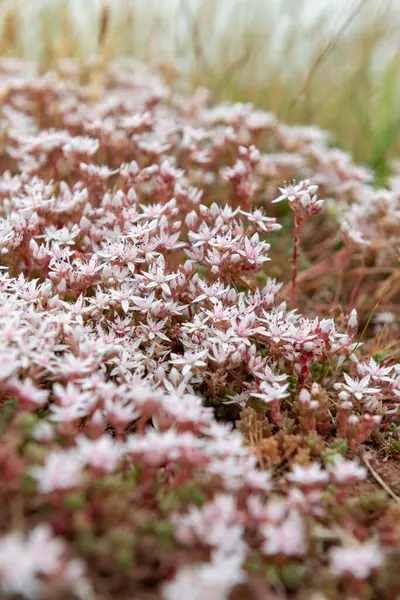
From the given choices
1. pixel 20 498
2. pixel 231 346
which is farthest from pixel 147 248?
pixel 20 498

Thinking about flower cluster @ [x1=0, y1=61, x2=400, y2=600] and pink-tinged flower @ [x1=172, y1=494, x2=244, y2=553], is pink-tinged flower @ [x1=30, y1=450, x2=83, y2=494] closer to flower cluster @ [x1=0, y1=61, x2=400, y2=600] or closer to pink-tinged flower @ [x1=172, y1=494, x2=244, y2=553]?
flower cluster @ [x1=0, y1=61, x2=400, y2=600]

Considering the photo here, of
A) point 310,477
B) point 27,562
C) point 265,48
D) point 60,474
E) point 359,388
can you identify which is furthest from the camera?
point 265,48

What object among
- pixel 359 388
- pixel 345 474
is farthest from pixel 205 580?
pixel 359 388

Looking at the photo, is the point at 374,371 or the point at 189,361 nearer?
the point at 189,361

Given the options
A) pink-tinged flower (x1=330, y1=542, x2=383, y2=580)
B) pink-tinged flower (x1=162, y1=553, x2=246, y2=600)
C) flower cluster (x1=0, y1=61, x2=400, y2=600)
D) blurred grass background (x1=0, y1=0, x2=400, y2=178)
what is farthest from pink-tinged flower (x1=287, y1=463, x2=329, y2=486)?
blurred grass background (x1=0, y1=0, x2=400, y2=178)

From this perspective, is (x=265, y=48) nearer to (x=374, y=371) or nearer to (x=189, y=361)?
(x=374, y=371)
